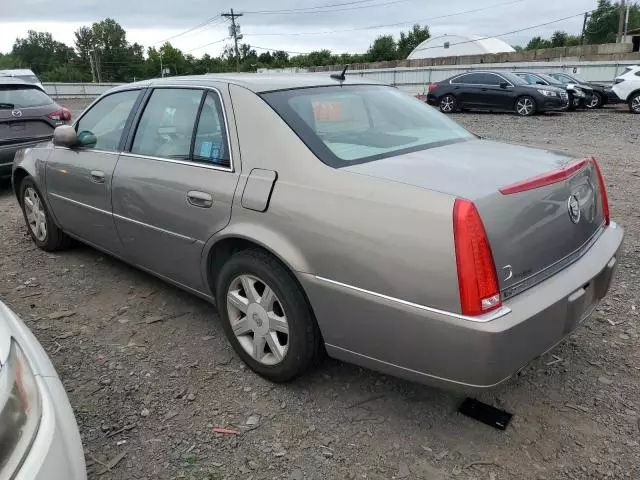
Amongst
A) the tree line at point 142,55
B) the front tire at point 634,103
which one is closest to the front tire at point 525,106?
the front tire at point 634,103

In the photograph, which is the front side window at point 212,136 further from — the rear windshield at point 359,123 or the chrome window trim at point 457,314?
the chrome window trim at point 457,314

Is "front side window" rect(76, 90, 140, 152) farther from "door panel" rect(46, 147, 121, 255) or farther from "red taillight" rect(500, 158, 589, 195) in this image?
"red taillight" rect(500, 158, 589, 195)

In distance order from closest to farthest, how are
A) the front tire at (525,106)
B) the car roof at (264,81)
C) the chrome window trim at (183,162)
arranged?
the chrome window trim at (183,162) → the car roof at (264,81) → the front tire at (525,106)

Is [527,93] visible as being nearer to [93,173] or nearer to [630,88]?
[630,88]

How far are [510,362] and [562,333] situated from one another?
0.41 metres

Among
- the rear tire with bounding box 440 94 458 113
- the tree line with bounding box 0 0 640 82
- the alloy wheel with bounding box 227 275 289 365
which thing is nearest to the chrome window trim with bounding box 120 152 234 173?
the alloy wheel with bounding box 227 275 289 365

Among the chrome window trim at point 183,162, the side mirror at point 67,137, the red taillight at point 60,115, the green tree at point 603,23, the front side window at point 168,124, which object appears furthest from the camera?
the green tree at point 603,23

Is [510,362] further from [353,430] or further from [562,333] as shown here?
[353,430]

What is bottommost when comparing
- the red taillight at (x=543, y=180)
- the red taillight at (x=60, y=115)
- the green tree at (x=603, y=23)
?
the red taillight at (x=543, y=180)

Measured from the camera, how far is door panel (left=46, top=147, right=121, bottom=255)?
3.75 metres

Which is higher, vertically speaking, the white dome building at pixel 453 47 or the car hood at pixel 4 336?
the white dome building at pixel 453 47

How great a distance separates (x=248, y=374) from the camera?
298 centimetres

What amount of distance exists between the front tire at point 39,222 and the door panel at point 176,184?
4.81ft

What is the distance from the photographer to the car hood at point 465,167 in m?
2.19
